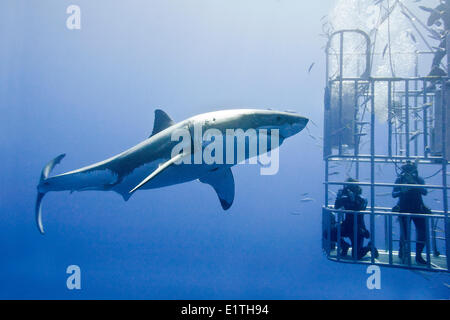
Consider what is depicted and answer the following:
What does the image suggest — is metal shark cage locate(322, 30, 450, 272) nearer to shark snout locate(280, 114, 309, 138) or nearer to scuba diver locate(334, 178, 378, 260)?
scuba diver locate(334, 178, 378, 260)

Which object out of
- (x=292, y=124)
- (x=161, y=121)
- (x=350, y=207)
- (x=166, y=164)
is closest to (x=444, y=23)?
(x=350, y=207)

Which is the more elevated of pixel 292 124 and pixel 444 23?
pixel 444 23

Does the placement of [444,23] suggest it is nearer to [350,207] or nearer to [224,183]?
[350,207]

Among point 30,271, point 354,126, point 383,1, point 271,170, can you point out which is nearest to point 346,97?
point 354,126

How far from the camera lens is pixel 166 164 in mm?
3664

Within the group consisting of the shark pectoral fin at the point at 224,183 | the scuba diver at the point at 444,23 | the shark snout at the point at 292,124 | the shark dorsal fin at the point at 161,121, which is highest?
the scuba diver at the point at 444,23

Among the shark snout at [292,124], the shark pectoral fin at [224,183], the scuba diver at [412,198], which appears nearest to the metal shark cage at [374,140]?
the scuba diver at [412,198]

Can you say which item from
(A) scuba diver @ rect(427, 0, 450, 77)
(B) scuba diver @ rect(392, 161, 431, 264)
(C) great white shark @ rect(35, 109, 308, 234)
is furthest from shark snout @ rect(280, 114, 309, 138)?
(A) scuba diver @ rect(427, 0, 450, 77)

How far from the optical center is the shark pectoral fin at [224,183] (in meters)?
4.71

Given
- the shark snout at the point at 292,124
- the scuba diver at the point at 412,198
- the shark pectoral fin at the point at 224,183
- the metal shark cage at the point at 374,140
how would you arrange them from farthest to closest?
the scuba diver at the point at 412,198
the metal shark cage at the point at 374,140
the shark pectoral fin at the point at 224,183
the shark snout at the point at 292,124

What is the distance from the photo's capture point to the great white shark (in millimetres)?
3551

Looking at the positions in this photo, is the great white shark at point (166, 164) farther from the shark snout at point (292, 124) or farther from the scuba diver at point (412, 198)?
the scuba diver at point (412, 198)

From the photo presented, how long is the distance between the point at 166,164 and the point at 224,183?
1392mm
